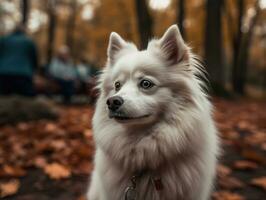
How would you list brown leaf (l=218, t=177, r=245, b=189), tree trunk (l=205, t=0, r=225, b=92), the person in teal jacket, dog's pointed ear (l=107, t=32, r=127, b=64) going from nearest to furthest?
1. dog's pointed ear (l=107, t=32, r=127, b=64)
2. brown leaf (l=218, t=177, r=245, b=189)
3. the person in teal jacket
4. tree trunk (l=205, t=0, r=225, b=92)

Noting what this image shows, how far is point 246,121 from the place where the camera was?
24.1 ft

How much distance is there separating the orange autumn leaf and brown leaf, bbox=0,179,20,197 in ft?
1.33

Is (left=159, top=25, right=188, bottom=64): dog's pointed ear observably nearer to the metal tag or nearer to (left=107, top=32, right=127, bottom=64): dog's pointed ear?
(left=107, top=32, right=127, bottom=64): dog's pointed ear

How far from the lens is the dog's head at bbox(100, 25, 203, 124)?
2520mm

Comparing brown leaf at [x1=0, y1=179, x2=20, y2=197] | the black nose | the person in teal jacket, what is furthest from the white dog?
the person in teal jacket

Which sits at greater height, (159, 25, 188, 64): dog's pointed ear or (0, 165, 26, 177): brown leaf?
(159, 25, 188, 64): dog's pointed ear

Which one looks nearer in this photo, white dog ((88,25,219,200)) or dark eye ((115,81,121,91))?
Result: white dog ((88,25,219,200))

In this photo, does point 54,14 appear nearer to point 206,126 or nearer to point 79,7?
point 79,7

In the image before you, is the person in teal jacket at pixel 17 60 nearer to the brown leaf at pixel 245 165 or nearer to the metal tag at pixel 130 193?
the brown leaf at pixel 245 165

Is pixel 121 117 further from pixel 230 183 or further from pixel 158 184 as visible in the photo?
pixel 230 183

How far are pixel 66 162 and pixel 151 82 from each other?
7.29 ft

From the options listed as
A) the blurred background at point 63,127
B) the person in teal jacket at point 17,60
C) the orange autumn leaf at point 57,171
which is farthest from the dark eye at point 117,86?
the person in teal jacket at point 17,60

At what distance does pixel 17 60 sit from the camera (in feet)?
24.6

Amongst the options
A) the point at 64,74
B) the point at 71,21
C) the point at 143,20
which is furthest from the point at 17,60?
the point at 71,21
